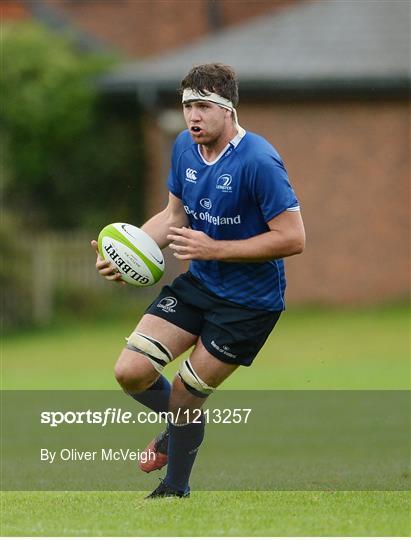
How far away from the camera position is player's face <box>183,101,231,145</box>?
6.93 m

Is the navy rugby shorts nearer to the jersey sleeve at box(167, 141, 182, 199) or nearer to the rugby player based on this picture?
the rugby player

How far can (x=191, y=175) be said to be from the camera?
282 inches

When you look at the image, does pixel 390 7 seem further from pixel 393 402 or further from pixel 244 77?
pixel 393 402

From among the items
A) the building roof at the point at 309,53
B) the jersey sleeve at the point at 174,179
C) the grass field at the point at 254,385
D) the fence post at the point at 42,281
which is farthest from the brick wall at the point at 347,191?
the jersey sleeve at the point at 174,179

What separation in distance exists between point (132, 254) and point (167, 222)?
1.10 ft

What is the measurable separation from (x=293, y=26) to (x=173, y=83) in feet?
10.5

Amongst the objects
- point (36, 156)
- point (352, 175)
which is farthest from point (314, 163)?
point (36, 156)

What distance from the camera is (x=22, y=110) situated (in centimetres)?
2150

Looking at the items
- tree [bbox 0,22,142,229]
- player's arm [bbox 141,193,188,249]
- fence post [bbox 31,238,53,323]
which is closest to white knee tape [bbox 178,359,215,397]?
player's arm [bbox 141,193,188,249]

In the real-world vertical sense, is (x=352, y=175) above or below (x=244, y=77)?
below

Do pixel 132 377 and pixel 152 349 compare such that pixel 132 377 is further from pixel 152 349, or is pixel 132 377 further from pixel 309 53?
pixel 309 53

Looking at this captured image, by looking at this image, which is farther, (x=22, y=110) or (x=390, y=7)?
(x=390, y=7)

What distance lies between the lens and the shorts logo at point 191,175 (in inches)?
281

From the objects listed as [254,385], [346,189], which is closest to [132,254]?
[254,385]
